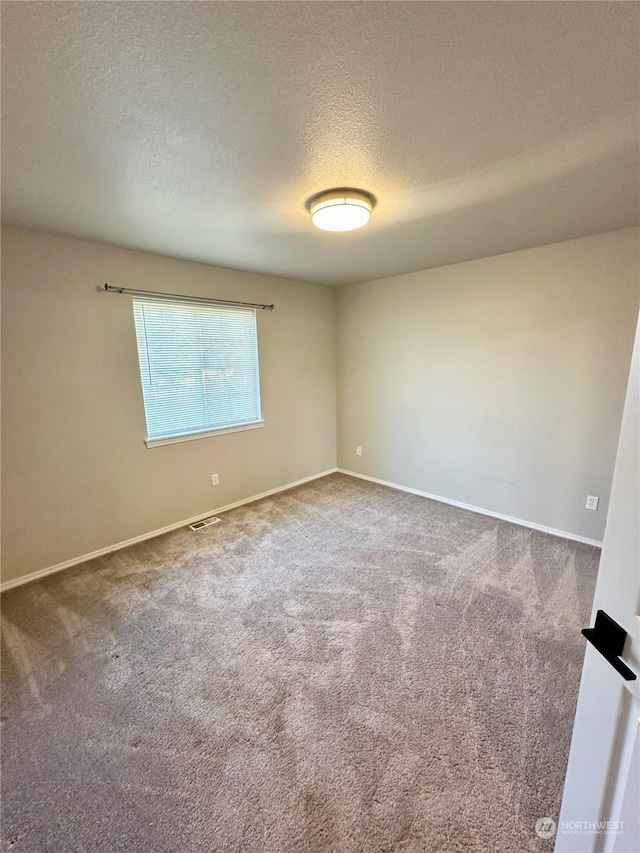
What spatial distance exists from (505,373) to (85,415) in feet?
11.6

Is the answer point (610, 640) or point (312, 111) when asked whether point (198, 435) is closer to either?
point (312, 111)

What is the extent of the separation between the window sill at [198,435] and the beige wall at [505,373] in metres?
1.45

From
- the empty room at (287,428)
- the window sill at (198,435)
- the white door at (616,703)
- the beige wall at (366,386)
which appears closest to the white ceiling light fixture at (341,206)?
the empty room at (287,428)

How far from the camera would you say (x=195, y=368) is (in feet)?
10.8

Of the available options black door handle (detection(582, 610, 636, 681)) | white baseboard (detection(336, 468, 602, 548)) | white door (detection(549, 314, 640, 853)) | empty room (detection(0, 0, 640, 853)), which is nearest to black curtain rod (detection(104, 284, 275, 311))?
empty room (detection(0, 0, 640, 853))

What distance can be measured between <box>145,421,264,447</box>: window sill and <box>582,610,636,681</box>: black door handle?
3.10m

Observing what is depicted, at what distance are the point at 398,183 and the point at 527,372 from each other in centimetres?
206

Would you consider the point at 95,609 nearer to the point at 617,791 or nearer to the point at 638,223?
the point at 617,791

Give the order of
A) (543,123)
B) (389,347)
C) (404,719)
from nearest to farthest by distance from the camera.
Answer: (543,123) → (404,719) → (389,347)

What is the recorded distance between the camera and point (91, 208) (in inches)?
78.7

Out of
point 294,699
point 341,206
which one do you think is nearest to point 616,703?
point 294,699

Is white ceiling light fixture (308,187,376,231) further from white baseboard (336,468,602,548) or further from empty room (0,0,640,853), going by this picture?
white baseboard (336,468,602,548)

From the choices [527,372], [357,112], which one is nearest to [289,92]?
[357,112]

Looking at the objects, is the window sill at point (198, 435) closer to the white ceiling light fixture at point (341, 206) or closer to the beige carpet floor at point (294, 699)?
the beige carpet floor at point (294, 699)
